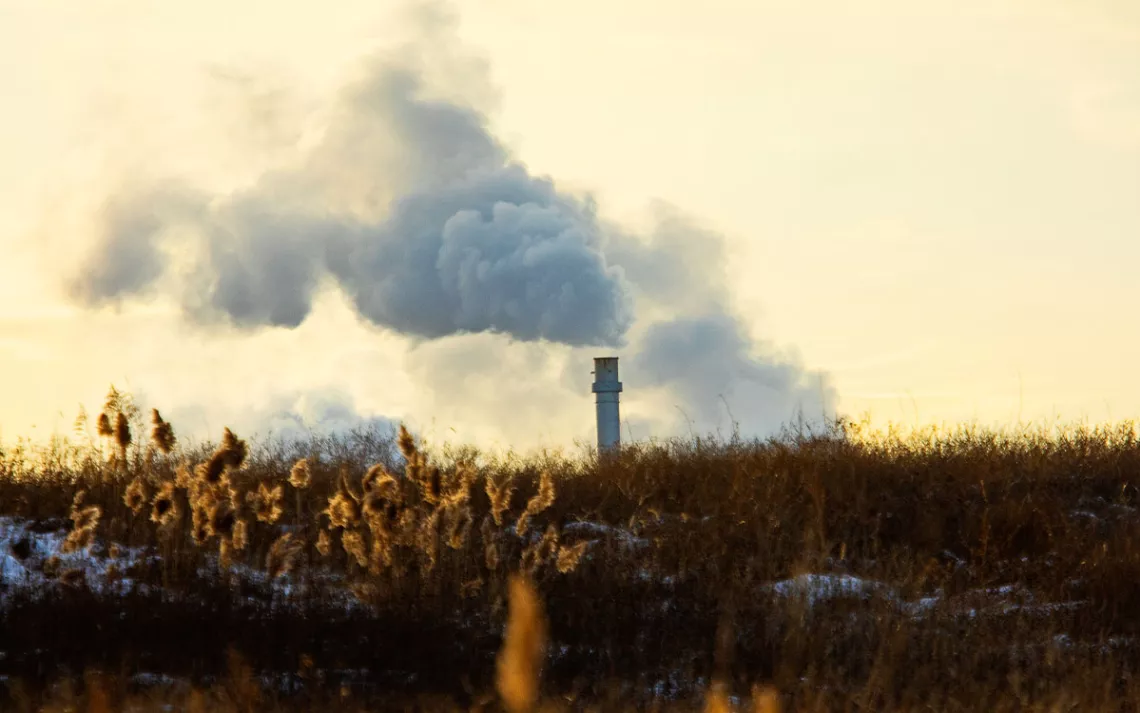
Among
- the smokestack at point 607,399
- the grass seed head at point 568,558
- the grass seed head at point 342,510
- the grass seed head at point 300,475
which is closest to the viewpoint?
the grass seed head at point 568,558

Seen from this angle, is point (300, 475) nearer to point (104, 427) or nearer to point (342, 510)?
point (342, 510)

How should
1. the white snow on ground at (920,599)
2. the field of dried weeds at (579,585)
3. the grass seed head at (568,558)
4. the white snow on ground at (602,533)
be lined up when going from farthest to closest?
the white snow on ground at (602,533) → the white snow on ground at (920,599) → the grass seed head at (568,558) → the field of dried weeds at (579,585)

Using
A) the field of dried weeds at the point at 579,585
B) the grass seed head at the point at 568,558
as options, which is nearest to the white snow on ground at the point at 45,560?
the field of dried weeds at the point at 579,585

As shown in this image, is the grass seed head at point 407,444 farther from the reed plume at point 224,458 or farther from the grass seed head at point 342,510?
the reed plume at point 224,458

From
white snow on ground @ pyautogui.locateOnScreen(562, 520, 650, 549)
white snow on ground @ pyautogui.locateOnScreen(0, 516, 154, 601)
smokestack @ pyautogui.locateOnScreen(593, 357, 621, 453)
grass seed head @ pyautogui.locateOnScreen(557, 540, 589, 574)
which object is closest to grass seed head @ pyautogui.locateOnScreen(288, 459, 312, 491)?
white snow on ground @ pyautogui.locateOnScreen(0, 516, 154, 601)

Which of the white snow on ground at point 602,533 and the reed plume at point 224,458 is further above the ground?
the reed plume at point 224,458

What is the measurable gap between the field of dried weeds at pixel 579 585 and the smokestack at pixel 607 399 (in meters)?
10.2

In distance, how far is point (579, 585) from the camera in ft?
32.3

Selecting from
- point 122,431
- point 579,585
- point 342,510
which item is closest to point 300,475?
point 342,510

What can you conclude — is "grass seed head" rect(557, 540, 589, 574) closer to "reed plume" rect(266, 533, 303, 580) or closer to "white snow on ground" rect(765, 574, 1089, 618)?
"reed plume" rect(266, 533, 303, 580)

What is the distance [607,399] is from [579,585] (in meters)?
14.1

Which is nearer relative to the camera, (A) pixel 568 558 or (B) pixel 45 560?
(A) pixel 568 558

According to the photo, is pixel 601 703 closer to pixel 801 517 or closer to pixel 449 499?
pixel 449 499

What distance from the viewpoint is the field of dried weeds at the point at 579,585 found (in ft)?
24.9
